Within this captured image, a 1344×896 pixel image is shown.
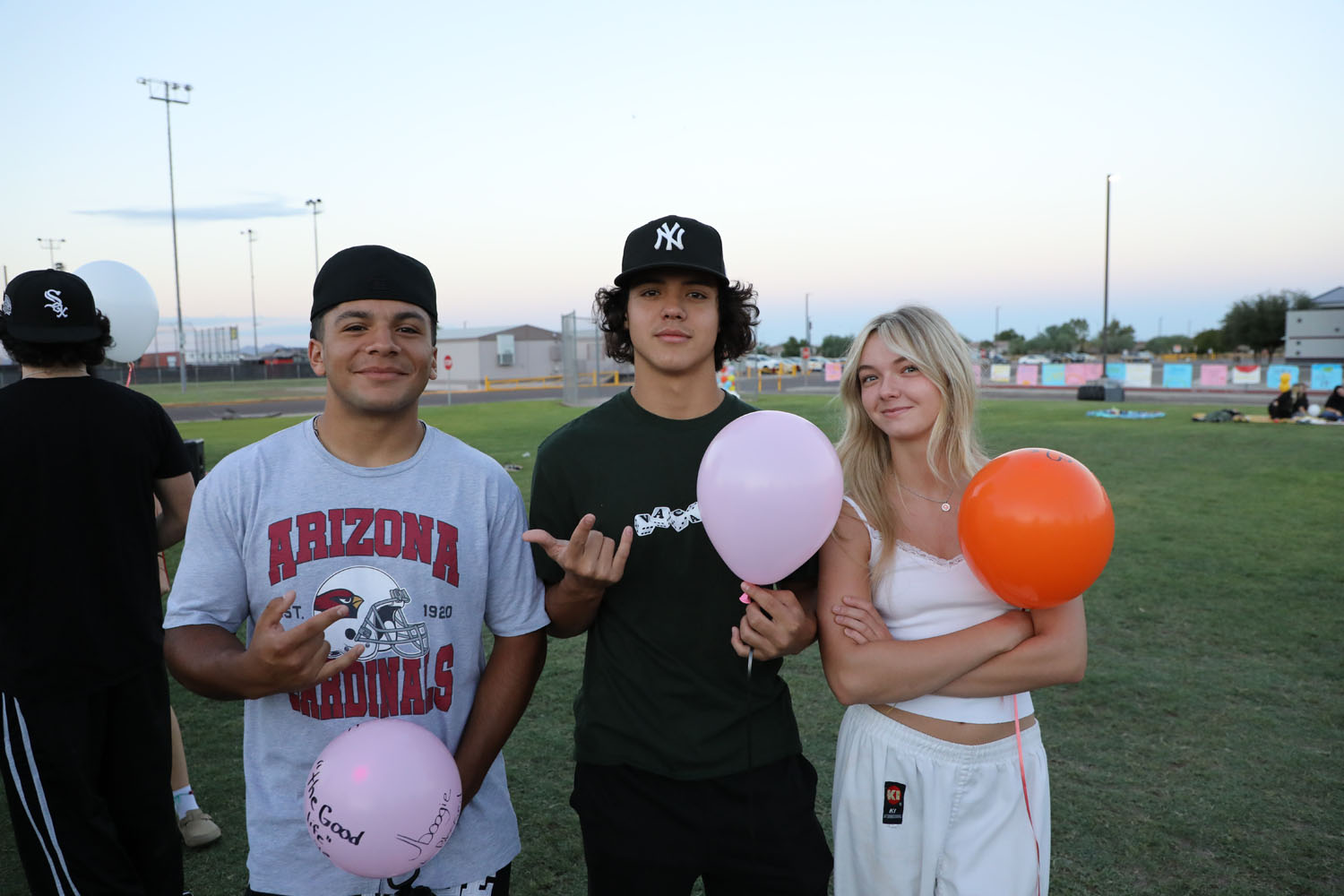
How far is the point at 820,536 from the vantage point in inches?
75.7

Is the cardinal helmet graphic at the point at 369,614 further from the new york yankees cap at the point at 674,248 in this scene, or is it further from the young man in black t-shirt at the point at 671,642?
the new york yankees cap at the point at 674,248

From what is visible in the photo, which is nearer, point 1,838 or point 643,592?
point 643,592

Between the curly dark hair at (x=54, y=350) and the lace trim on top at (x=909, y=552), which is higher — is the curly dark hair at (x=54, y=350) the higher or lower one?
the higher one

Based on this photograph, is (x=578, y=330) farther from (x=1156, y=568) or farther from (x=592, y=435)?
(x=592, y=435)

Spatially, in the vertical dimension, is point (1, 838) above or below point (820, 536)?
below

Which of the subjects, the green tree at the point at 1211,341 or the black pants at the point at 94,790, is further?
the green tree at the point at 1211,341

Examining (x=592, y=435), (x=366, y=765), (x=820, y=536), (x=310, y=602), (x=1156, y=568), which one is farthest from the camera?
(x=1156, y=568)

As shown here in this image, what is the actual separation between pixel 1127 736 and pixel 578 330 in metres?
26.9

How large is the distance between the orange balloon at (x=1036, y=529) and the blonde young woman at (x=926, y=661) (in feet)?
0.50

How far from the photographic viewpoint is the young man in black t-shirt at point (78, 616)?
7.50ft

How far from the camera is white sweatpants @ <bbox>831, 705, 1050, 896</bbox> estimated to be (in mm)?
1942

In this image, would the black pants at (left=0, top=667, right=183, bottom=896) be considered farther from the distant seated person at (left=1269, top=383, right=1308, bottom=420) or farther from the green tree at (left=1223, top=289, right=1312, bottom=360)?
the green tree at (left=1223, top=289, right=1312, bottom=360)

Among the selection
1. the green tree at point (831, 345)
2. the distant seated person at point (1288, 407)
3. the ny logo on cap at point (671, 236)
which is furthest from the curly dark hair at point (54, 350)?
the green tree at point (831, 345)

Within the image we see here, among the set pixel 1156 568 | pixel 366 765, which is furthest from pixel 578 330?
pixel 366 765
